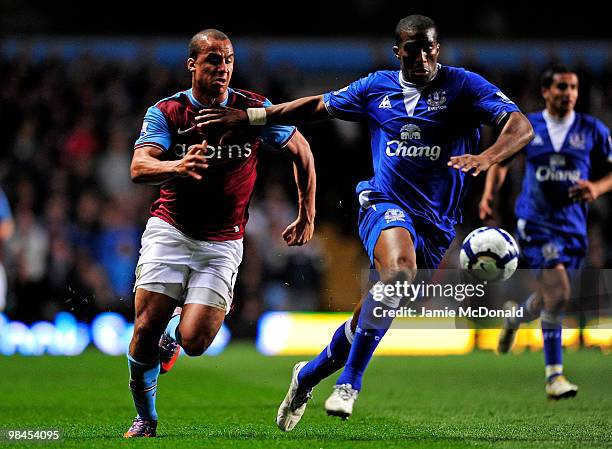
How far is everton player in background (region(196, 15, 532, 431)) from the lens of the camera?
7016 mm

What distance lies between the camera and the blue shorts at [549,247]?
10125 mm

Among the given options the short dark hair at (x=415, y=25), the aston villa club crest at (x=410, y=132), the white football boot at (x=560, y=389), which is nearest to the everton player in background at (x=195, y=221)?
the aston villa club crest at (x=410, y=132)

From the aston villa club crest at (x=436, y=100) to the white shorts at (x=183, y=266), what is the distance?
5.19 ft

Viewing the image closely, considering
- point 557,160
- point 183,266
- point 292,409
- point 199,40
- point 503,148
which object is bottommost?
point 292,409

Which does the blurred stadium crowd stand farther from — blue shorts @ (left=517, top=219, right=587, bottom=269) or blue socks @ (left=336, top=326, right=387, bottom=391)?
blue socks @ (left=336, top=326, right=387, bottom=391)

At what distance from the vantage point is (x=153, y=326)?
22.6 ft

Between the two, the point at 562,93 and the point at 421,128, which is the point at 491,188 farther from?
the point at 421,128

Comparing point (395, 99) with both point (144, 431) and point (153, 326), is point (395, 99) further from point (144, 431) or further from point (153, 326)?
point (144, 431)

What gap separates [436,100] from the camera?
7191 mm

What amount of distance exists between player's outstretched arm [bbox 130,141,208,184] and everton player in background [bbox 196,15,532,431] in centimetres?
48

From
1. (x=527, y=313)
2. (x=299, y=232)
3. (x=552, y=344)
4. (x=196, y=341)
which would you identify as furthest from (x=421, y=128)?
(x=527, y=313)

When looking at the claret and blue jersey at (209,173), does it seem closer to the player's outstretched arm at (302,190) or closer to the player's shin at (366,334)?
the player's outstretched arm at (302,190)

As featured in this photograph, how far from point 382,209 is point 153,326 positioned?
1.64 meters

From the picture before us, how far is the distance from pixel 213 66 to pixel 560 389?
4034 mm
